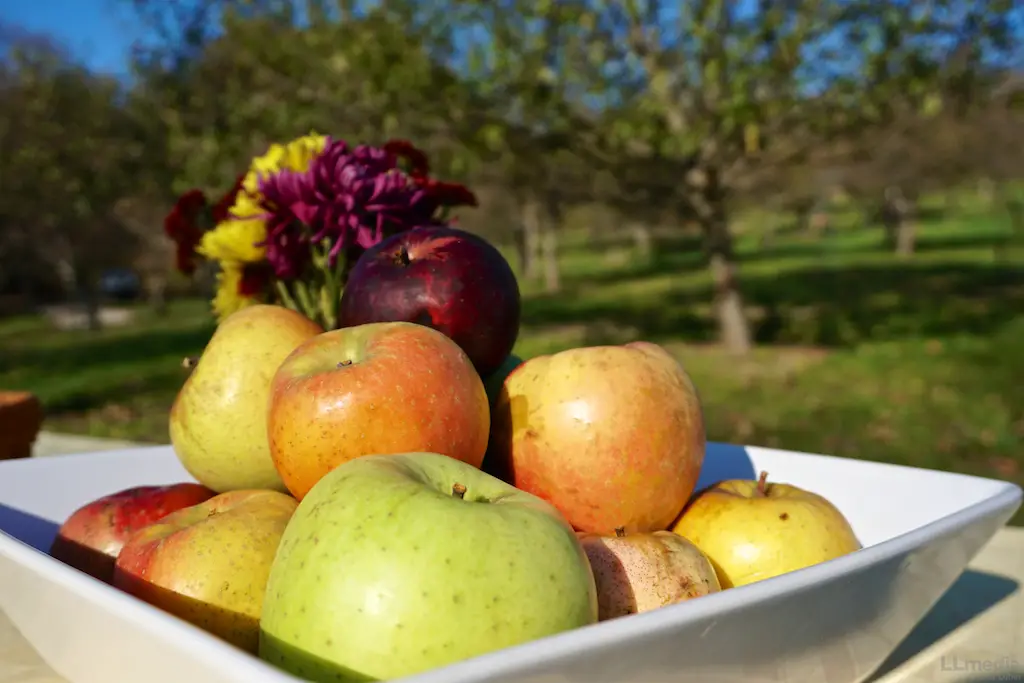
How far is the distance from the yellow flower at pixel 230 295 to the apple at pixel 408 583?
1049 millimetres

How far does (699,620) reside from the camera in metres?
0.76

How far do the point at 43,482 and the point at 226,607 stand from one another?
0.69 m

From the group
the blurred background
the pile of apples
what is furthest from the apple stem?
the blurred background

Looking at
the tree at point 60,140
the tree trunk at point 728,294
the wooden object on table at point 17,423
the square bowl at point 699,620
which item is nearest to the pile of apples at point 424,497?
the square bowl at point 699,620

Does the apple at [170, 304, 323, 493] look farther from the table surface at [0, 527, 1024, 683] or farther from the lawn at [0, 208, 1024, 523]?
the lawn at [0, 208, 1024, 523]

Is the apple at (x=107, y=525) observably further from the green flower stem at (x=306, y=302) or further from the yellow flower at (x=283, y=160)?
the yellow flower at (x=283, y=160)

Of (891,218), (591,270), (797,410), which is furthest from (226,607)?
(891,218)

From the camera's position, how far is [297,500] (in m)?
1.29

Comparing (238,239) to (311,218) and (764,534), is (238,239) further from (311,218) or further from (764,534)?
(764,534)

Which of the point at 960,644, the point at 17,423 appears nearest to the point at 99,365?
the point at 17,423

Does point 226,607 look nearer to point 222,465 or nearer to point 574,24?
point 222,465

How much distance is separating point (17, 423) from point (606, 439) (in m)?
1.43

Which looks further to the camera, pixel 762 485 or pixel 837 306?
pixel 837 306

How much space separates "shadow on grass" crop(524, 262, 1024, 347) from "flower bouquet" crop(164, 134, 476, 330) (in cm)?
970
